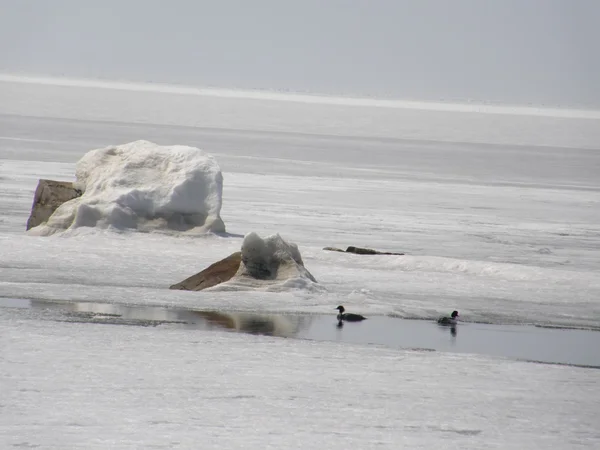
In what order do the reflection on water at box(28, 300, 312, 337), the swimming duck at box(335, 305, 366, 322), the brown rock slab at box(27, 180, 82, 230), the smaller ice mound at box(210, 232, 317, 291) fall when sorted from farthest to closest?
the brown rock slab at box(27, 180, 82, 230)
the smaller ice mound at box(210, 232, 317, 291)
the swimming duck at box(335, 305, 366, 322)
the reflection on water at box(28, 300, 312, 337)

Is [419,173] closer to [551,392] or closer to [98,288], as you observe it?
[98,288]

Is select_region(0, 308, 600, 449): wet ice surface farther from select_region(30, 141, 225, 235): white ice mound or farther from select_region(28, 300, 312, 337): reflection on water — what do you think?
select_region(30, 141, 225, 235): white ice mound

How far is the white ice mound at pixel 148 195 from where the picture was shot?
1339 centimetres

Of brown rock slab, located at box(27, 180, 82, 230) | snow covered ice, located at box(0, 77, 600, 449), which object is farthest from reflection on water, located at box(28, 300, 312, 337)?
brown rock slab, located at box(27, 180, 82, 230)

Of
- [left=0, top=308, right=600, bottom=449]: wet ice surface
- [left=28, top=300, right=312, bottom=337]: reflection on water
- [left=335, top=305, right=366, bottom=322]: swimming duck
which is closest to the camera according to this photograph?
[left=0, top=308, right=600, bottom=449]: wet ice surface

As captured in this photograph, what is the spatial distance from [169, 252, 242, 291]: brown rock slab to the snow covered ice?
0.26 meters

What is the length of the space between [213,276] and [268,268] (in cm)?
51

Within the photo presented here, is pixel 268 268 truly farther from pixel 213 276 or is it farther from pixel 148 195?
pixel 148 195

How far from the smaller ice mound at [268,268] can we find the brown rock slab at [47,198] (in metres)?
4.11

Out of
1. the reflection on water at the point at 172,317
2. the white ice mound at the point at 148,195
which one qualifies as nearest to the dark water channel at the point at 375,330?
the reflection on water at the point at 172,317

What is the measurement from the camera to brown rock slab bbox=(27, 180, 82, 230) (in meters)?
13.8

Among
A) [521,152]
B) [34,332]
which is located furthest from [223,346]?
[521,152]

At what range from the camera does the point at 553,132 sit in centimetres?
7469

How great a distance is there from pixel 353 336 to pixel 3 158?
18.2 meters
